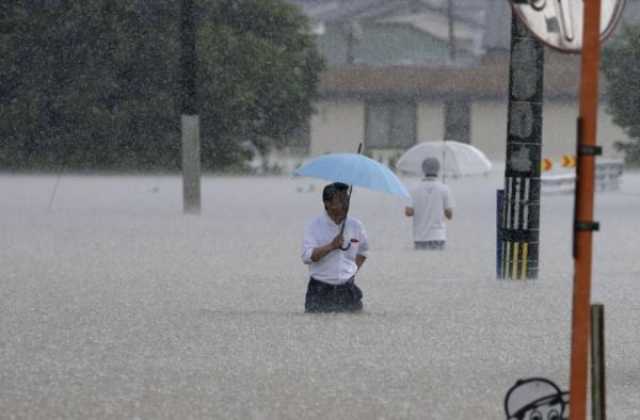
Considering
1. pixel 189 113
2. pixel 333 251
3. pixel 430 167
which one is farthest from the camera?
pixel 189 113

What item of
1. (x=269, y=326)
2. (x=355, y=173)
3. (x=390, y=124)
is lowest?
(x=269, y=326)

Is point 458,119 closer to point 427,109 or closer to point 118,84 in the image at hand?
point 427,109

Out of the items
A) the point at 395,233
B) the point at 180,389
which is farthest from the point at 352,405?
the point at 395,233

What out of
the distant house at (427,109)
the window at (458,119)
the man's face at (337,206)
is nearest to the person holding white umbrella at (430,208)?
the man's face at (337,206)

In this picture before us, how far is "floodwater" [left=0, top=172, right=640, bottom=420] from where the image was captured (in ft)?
31.7

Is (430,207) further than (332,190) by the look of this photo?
Yes

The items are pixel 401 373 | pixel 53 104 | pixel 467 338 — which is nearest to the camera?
pixel 401 373

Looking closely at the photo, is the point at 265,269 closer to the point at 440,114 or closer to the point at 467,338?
the point at 467,338

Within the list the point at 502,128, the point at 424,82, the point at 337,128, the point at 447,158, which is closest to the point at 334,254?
the point at 447,158

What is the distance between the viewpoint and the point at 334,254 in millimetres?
13680

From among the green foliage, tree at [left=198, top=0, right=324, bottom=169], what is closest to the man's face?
tree at [left=198, top=0, right=324, bottom=169]

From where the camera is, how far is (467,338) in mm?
12797

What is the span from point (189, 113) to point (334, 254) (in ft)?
58.4

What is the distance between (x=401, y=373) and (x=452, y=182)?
1528 inches
